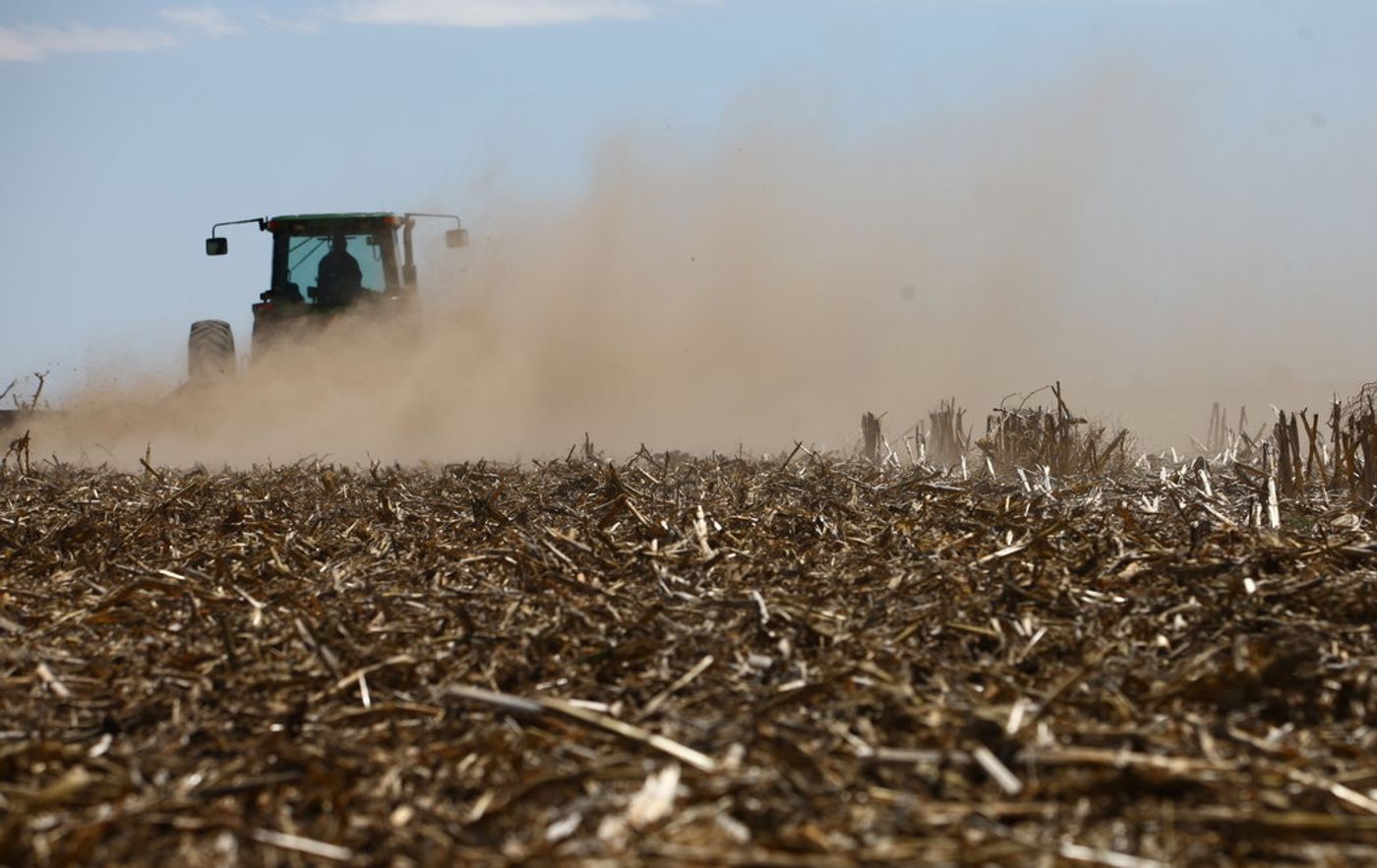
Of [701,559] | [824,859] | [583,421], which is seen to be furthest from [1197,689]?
[583,421]

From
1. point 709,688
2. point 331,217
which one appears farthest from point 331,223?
point 709,688

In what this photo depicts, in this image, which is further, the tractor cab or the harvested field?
the tractor cab

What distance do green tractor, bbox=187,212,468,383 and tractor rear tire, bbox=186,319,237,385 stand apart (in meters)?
0.74

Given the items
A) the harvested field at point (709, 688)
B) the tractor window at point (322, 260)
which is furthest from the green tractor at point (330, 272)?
the harvested field at point (709, 688)

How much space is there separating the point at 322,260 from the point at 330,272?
0.70 feet

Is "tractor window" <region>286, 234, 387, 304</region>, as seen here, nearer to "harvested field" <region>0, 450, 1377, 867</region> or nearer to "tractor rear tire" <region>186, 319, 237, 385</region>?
"tractor rear tire" <region>186, 319, 237, 385</region>

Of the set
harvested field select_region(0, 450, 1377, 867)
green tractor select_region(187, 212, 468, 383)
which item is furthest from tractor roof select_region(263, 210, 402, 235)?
harvested field select_region(0, 450, 1377, 867)

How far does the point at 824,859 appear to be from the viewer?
342 centimetres

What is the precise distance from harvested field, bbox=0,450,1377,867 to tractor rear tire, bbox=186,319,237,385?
13145 millimetres

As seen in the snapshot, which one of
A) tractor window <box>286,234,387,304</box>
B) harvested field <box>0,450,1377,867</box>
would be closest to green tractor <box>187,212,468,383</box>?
tractor window <box>286,234,387,304</box>

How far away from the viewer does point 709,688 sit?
4820mm

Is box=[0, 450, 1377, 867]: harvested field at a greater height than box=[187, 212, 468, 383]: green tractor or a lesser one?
lesser

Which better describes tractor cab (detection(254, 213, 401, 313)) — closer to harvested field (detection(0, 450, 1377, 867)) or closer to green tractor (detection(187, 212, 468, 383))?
green tractor (detection(187, 212, 468, 383))

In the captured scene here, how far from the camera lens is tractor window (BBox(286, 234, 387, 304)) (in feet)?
67.0
